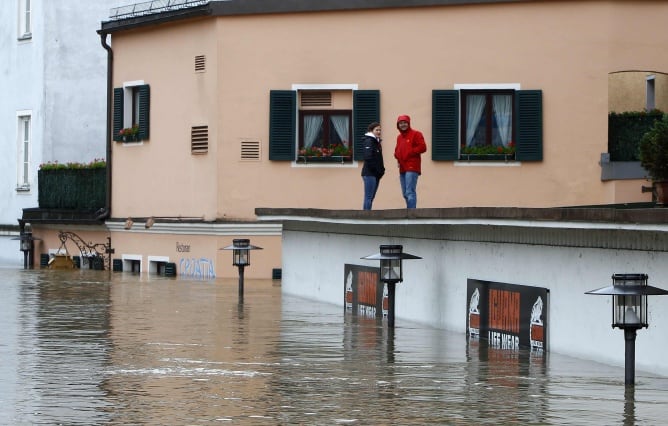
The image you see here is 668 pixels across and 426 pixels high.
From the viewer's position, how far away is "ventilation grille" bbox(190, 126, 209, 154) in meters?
34.1

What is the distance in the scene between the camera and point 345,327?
1938cm

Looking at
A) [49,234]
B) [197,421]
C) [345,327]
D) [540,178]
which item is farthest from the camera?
[49,234]

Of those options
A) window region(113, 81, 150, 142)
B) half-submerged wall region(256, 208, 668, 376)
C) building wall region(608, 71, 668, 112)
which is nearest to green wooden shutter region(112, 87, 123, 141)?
window region(113, 81, 150, 142)

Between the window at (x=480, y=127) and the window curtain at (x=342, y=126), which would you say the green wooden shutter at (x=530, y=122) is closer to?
the window at (x=480, y=127)

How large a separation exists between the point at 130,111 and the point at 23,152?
7460mm

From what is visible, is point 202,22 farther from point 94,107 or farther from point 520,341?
point 520,341

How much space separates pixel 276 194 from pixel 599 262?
19077mm

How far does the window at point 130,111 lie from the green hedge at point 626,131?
35.4 feet

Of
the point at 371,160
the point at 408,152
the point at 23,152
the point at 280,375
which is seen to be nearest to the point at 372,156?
the point at 371,160

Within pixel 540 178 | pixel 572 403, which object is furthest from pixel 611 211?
pixel 540 178

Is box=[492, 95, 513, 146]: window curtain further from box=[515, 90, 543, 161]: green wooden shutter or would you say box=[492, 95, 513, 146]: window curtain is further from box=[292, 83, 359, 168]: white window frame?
box=[292, 83, 359, 168]: white window frame

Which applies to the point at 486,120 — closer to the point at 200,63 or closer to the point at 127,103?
the point at 200,63

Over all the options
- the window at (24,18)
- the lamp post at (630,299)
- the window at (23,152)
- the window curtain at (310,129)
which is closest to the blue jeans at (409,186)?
the window curtain at (310,129)

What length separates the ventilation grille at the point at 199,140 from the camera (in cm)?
3412
